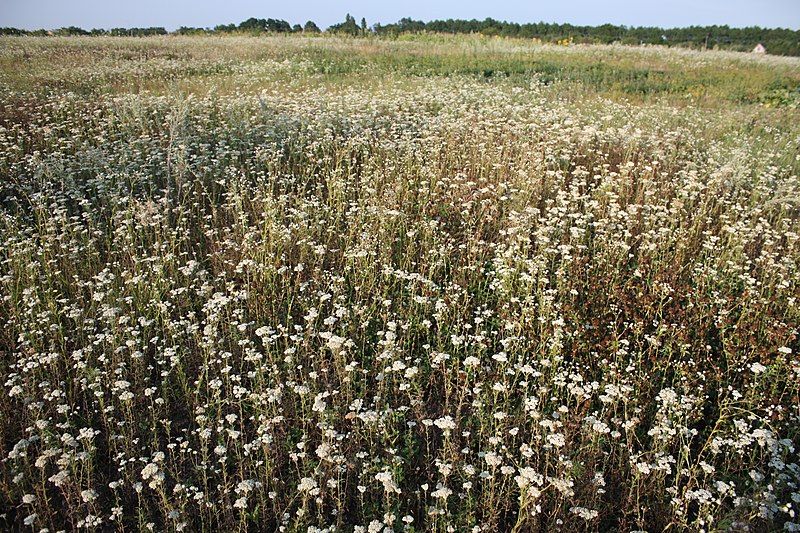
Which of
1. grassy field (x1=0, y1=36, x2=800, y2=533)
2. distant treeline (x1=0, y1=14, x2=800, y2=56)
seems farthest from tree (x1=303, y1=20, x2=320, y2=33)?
grassy field (x1=0, y1=36, x2=800, y2=533)

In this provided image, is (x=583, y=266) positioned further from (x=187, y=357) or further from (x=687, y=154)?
(x=687, y=154)

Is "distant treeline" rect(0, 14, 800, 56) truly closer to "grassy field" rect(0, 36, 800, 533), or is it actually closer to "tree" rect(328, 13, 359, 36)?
"tree" rect(328, 13, 359, 36)

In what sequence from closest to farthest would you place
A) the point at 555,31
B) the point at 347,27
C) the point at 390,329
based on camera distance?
the point at 390,329 → the point at 347,27 → the point at 555,31

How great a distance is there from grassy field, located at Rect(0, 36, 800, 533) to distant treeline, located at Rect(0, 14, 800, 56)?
24469 mm

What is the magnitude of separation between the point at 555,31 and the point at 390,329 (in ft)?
174

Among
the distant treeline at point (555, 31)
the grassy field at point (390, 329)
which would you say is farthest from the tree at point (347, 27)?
the grassy field at point (390, 329)

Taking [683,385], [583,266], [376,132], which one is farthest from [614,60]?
[683,385]

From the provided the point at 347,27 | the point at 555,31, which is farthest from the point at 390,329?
the point at 555,31

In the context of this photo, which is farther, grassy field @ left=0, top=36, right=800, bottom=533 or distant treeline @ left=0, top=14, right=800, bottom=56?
distant treeline @ left=0, top=14, right=800, bottom=56

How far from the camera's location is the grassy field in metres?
3.31

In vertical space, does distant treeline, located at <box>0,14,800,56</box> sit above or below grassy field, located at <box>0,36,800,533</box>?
above

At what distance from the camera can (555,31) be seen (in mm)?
50094

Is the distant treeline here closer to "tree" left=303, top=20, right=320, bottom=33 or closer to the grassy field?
"tree" left=303, top=20, right=320, bottom=33

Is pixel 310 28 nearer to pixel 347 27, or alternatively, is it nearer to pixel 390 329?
pixel 347 27
